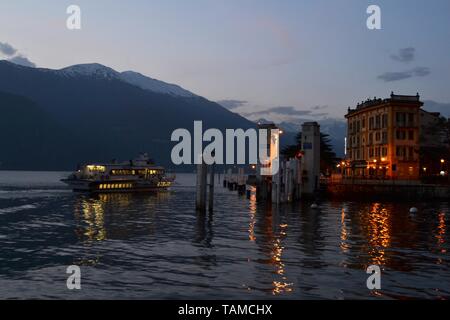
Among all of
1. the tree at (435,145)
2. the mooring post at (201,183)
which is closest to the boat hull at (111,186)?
the mooring post at (201,183)

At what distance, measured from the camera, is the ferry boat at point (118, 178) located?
97938mm

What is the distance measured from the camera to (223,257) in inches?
1072

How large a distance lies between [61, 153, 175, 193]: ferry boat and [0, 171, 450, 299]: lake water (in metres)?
49.5

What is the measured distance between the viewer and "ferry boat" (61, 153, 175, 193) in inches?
3856

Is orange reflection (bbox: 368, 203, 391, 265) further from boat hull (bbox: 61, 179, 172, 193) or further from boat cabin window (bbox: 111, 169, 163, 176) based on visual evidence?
boat cabin window (bbox: 111, 169, 163, 176)

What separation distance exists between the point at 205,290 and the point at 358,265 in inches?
351

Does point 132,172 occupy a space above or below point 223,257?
above

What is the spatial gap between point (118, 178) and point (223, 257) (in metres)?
77.8

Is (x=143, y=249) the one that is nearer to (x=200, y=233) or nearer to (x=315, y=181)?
(x=200, y=233)

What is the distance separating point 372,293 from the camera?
63.2 feet

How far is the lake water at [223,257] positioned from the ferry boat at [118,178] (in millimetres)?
49482

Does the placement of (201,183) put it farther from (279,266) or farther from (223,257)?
(279,266)

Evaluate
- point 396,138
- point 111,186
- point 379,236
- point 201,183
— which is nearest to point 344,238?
point 379,236
